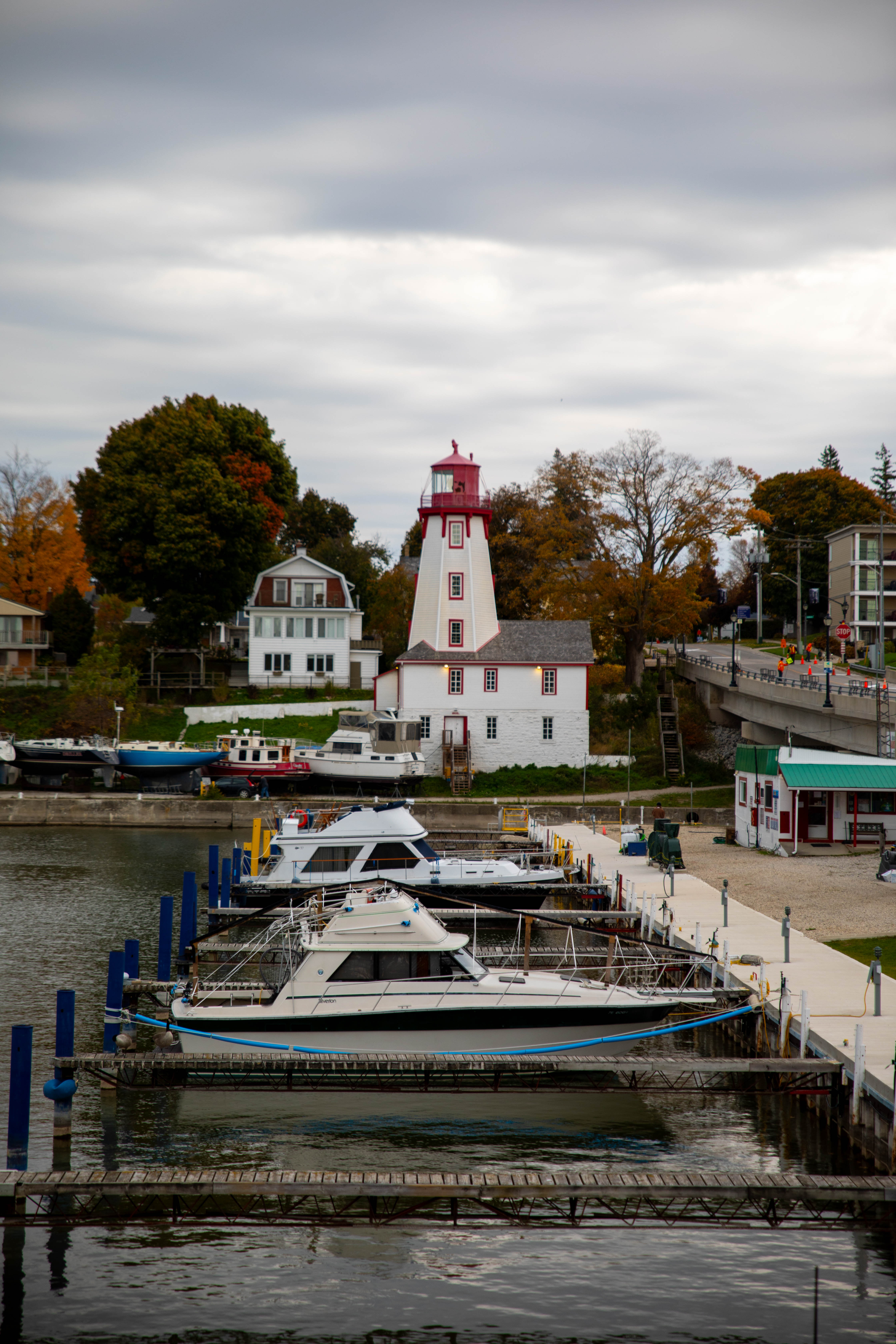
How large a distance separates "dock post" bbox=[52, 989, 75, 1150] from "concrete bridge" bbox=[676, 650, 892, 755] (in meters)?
30.0

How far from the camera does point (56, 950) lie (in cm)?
2639

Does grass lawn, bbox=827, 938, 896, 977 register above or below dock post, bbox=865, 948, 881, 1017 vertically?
below

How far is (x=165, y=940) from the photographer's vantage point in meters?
24.0

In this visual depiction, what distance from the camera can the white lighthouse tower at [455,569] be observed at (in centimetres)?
5691

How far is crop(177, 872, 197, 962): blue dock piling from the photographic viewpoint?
25094mm

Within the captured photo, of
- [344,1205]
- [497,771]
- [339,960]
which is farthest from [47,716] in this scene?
[344,1205]

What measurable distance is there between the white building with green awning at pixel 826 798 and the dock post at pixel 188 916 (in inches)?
699

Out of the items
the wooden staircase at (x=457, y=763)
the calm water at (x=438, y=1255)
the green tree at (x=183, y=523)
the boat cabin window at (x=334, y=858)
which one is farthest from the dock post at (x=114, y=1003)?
the green tree at (x=183, y=523)

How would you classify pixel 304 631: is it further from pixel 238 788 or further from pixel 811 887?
pixel 811 887

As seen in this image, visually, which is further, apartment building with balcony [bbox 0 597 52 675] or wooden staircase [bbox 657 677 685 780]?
apartment building with balcony [bbox 0 597 52 675]

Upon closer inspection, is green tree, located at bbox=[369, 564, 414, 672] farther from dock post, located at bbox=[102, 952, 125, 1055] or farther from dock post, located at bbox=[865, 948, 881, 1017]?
dock post, located at bbox=[865, 948, 881, 1017]

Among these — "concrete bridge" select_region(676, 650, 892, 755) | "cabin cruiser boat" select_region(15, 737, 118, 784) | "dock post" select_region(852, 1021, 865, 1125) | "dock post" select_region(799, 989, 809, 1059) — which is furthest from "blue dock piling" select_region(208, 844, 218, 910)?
"cabin cruiser boat" select_region(15, 737, 118, 784)

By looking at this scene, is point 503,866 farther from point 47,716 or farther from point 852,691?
point 47,716

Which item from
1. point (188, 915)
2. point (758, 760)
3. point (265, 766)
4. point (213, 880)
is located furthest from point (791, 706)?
point (188, 915)
